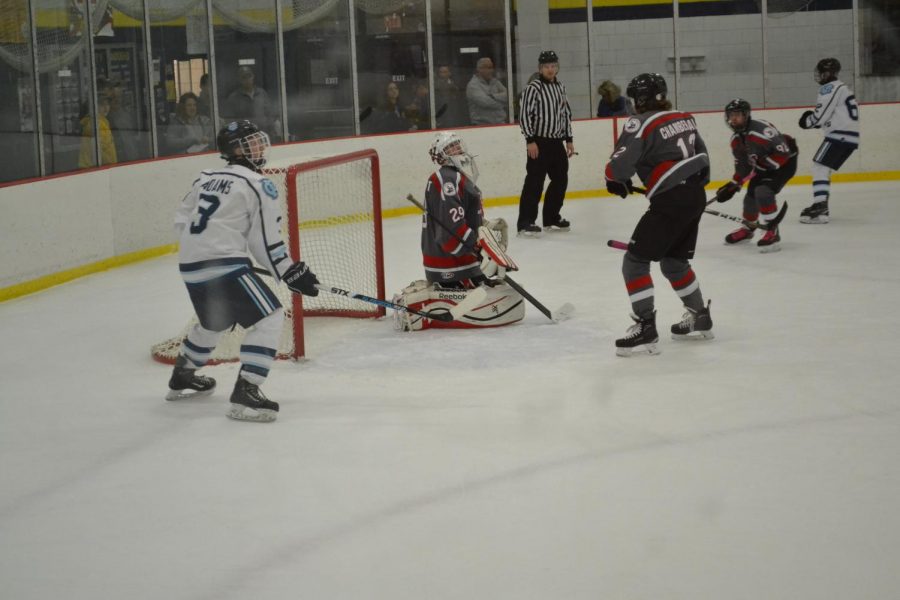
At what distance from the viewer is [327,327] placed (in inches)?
204

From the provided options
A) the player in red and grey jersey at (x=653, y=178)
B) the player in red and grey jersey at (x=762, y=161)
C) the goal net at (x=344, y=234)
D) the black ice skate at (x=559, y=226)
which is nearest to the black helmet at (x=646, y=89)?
the player in red and grey jersey at (x=653, y=178)

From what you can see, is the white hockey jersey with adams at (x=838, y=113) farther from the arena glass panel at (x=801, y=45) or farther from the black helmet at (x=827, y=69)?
the arena glass panel at (x=801, y=45)

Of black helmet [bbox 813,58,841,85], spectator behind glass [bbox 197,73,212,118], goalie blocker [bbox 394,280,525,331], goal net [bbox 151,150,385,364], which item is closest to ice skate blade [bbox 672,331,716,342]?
goalie blocker [bbox 394,280,525,331]

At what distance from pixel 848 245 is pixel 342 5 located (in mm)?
4550

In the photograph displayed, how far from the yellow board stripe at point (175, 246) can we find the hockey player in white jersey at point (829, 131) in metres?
1.99

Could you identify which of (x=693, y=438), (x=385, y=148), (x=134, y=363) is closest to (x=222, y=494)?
(x=693, y=438)

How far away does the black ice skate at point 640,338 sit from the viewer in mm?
4484

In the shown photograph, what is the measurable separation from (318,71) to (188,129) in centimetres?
136

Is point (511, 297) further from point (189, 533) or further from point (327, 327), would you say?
point (189, 533)

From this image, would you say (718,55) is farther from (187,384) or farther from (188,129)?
(187,384)

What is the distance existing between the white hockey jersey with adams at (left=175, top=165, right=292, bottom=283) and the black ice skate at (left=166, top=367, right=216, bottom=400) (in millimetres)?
400

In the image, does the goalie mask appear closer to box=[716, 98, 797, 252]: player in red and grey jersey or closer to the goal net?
the goal net

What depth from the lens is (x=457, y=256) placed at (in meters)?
5.07

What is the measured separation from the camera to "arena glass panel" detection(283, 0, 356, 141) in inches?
372
